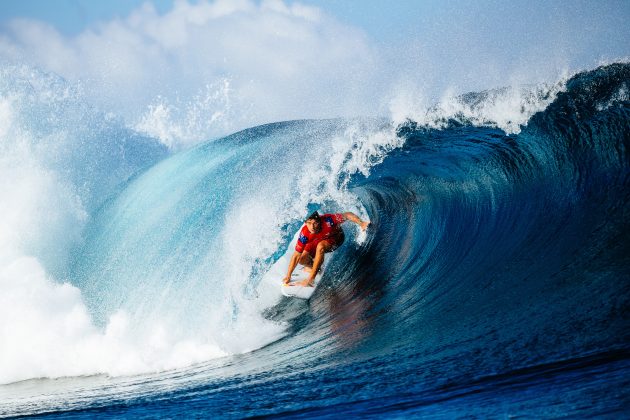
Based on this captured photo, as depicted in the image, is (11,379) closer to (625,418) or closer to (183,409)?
(183,409)

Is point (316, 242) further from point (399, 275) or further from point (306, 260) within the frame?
point (399, 275)

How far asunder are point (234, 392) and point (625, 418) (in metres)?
2.31

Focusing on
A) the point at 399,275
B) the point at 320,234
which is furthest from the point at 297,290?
the point at 399,275

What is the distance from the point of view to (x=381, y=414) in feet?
7.51

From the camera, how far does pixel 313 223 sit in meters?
6.09

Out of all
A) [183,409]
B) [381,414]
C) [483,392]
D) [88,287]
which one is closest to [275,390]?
[183,409]

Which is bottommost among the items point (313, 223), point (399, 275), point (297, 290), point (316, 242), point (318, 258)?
point (399, 275)

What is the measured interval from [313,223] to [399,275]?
1.19 metres

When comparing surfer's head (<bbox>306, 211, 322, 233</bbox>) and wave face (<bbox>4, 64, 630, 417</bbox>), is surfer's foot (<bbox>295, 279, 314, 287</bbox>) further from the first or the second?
surfer's head (<bbox>306, 211, 322, 233</bbox>)

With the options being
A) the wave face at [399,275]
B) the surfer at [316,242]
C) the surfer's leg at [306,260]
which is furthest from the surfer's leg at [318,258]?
the wave face at [399,275]

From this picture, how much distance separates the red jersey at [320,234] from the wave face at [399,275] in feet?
2.16

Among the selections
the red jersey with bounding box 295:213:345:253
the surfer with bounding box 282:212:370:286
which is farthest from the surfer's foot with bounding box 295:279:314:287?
the red jersey with bounding box 295:213:345:253

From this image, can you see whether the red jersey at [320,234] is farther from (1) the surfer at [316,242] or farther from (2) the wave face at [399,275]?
(2) the wave face at [399,275]

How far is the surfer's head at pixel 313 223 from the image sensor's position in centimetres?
608
